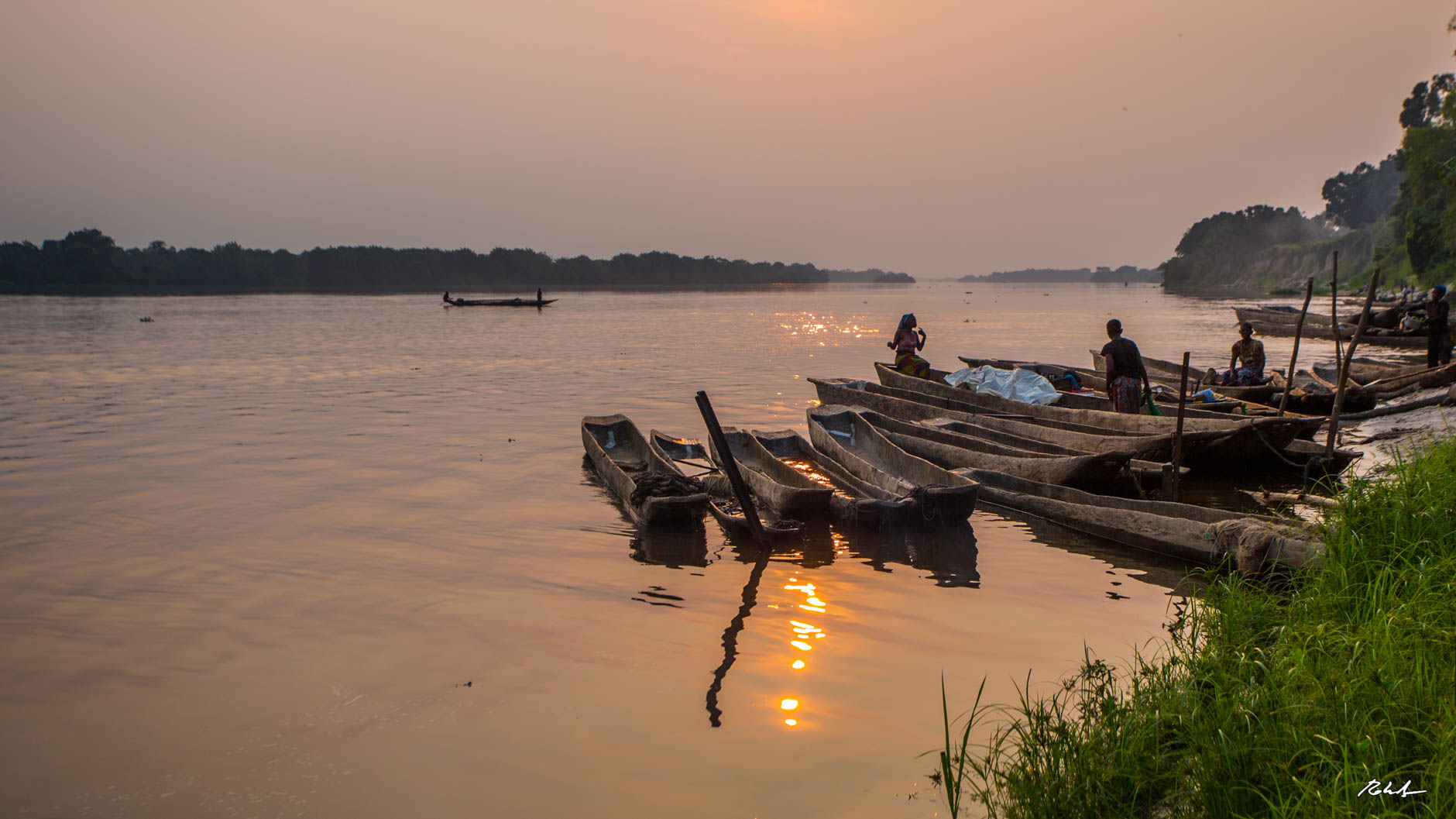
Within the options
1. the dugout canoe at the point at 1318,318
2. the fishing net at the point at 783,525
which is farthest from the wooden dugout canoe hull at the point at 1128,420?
the dugout canoe at the point at 1318,318

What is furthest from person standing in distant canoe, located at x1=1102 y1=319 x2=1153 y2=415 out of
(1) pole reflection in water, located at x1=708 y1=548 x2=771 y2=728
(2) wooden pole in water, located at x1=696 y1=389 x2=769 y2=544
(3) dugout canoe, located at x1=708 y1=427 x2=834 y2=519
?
(1) pole reflection in water, located at x1=708 y1=548 x2=771 y2=728

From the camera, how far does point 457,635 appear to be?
6551 millimetres

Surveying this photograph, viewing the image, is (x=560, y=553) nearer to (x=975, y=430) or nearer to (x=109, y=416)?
(x=975, y=430)

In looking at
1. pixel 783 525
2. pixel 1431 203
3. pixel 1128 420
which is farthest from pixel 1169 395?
pixel 1431 203

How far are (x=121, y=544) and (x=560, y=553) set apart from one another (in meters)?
4.56

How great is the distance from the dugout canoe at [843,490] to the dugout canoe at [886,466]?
0.12 m

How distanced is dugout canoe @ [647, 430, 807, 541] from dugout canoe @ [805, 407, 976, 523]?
125 cm

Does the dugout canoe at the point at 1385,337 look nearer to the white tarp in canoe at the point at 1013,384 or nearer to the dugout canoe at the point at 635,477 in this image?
the white tarp in canoe at the point at 1013,384

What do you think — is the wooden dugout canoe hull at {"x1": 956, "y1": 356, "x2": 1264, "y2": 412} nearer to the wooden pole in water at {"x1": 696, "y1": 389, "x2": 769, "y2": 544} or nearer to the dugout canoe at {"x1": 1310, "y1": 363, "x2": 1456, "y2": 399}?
the dugout canoe at {"x1": 1310, "y1": 363, "x2": 1456, "y2": 399}

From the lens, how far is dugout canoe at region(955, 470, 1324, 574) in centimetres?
629

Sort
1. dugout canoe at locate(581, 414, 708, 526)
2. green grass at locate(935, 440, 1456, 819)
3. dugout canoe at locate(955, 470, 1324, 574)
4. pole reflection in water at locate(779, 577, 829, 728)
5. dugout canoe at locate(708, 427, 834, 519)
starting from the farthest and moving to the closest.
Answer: dugout canoe at locate(581, 414, 708, 526)
dugout canoe at locate(708, 427, 834, 519)
dugout canoe at locate(955, 470, 1324, 574)
pole reflection in water at locate(779, 577, 829, 728)
green grass at locate(935, 440, 1456, 819)

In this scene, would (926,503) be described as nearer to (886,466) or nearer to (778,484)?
(778,484)

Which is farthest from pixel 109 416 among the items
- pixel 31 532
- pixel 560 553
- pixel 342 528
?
pixel 560 553

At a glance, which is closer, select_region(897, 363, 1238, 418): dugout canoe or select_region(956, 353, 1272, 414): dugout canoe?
select_region(897, 363, 1238, 418): dugout canoe
